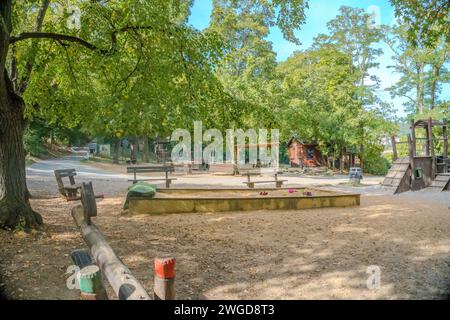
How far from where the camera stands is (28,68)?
7746 mm

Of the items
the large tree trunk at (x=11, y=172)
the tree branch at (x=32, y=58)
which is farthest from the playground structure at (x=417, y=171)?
the tree branch at (x=32, y=58)

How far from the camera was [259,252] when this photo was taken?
540 cm

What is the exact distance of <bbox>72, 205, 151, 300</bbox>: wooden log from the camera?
2495mm

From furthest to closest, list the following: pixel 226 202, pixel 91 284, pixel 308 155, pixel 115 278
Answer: pixel 308 155 → pixel 226 202 → pixel 115 278 → pixel 91 284

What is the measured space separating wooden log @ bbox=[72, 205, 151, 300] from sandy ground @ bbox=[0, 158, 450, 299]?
387 mm

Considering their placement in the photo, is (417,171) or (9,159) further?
(417,171)

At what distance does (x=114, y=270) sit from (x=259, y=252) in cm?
273

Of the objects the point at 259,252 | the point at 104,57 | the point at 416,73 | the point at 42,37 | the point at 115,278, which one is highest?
the point at 416,73

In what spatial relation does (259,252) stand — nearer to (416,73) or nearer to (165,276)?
(165,276)

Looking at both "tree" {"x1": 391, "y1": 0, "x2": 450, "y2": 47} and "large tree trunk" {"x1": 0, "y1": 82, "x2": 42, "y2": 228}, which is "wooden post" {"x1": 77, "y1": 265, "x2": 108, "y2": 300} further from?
"tree" {"x1": 391, "y1": 0, "x2": 450, "y2": 47}

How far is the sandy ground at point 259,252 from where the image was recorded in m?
3.86

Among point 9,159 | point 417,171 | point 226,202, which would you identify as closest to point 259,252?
point 226,202

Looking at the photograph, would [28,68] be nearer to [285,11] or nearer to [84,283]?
[285,11]

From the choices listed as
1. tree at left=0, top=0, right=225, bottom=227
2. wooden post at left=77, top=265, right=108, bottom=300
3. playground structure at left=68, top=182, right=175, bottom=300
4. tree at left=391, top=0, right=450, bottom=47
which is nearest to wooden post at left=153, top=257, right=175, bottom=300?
playground structure at left=68, top=182, right=175, bottom=300
